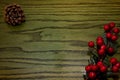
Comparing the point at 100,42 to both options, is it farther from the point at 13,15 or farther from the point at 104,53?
the point at 13,15

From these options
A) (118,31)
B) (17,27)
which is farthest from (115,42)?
(17,27)

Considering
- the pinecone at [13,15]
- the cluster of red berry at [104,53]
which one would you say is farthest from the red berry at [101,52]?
the pinecone at [13,15]

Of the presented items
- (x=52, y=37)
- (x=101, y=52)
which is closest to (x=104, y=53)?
(x=101, y=52)

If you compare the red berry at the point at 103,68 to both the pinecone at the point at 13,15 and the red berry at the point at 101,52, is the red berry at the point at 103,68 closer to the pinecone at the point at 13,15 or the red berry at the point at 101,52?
the red berry at the point at 101,52

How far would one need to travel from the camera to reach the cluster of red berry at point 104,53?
829 millimetres

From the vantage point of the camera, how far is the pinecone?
105cm

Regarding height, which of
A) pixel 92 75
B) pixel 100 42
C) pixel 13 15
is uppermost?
pixel 13 15

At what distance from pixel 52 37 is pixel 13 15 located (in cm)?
19

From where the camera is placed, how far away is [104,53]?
0.90 metres

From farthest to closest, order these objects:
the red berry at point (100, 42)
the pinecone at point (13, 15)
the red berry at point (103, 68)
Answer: the pinecone at point (13, 15) < the red berry at point (100, 42) < the red berry at point (103, 68)

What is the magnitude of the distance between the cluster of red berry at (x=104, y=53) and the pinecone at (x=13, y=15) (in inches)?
12.9

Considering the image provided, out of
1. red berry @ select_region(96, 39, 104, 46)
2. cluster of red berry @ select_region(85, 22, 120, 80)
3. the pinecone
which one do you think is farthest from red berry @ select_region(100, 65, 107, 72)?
the pinecone

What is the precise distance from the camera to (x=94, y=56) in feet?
2.99

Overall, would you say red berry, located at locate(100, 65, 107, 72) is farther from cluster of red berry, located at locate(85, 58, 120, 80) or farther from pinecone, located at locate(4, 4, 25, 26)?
pinecone, located at locate(4, 4, 25, 26)
